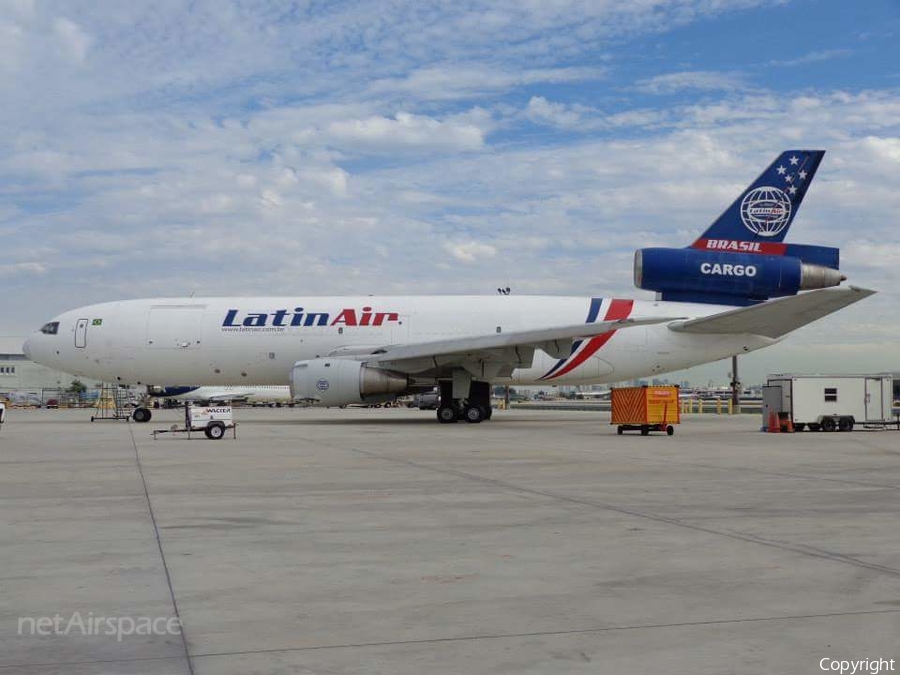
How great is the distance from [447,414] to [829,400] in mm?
10966

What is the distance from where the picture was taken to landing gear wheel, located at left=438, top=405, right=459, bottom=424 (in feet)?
96.4

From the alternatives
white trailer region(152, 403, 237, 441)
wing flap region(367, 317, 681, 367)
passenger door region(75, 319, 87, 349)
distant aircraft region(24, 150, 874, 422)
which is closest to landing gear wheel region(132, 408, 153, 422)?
distant aircraft region(24, 150, 874, 422)

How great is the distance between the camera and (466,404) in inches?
1153

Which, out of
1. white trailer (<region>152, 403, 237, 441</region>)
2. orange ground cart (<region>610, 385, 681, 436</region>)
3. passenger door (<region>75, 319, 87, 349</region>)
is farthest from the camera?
passenger door (<region>75, 319, 87, 349</region>)

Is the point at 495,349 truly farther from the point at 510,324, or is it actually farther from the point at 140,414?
the point at 140,414

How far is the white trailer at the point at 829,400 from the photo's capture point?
85.9 ft

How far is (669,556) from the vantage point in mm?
6734

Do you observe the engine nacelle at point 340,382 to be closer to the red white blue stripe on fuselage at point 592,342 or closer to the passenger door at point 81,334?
the red white blue stripe on fuselage at point 592,342

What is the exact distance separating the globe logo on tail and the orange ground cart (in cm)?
765

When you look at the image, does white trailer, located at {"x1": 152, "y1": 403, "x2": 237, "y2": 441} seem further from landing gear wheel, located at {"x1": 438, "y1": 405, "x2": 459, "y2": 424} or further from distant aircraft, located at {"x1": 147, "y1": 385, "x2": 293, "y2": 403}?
distant aircraft, located at {"x1": 147, "y1": 385, "x2": 293, "y2": 403}

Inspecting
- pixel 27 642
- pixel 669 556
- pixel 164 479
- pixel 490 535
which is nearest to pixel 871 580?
pixel 669 556

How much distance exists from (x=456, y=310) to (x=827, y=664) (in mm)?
26204

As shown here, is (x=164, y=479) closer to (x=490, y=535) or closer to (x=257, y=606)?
(x=490, y=535)

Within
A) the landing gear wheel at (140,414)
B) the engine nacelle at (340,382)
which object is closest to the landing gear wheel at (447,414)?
the engine nacelle at (340,382)
